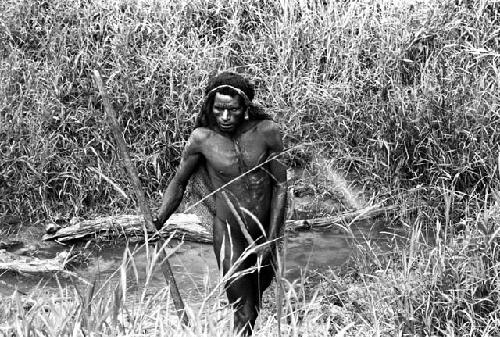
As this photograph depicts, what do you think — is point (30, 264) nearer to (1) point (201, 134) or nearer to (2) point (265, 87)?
(1) point (201, 134)

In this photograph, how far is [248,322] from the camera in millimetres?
4176

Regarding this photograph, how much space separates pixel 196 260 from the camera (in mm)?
6324

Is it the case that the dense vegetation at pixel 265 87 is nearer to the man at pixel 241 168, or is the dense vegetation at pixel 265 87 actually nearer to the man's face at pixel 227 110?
the man at pixel 241 168

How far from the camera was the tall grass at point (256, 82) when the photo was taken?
6.82m

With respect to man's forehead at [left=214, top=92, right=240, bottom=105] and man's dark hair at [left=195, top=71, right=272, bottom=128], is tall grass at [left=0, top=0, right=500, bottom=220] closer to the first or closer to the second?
man's dark hair at [left=195, top=71, right=272, bottom=128]

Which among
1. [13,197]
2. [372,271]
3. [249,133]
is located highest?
[249,133]

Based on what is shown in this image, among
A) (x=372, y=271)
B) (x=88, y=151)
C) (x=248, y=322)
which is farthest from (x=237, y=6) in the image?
(x=248, y=322)

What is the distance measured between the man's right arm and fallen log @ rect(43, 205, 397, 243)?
222 centimetres

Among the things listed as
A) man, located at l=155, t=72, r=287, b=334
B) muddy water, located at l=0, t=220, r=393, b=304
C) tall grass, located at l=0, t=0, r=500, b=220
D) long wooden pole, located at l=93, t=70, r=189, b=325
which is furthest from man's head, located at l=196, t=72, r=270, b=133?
tall grass, located at l=0, t=0, r=500, b=220

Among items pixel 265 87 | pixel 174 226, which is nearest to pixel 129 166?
pixel 174 226

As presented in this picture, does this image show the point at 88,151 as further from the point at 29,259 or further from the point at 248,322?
the point at 248,322

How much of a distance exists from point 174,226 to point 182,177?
2.25m

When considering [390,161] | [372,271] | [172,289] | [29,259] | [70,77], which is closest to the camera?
[172,289]

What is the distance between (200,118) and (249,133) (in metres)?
0.25
